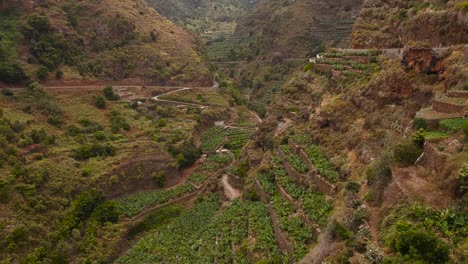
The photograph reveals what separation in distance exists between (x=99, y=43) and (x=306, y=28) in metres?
47.4

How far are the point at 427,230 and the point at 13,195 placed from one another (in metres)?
33.7

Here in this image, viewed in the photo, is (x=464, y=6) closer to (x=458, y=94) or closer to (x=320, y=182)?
(x=458, y=94)

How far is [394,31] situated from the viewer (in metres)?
35.8

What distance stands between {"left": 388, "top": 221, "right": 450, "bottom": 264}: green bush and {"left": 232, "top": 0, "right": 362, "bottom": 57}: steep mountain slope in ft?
227

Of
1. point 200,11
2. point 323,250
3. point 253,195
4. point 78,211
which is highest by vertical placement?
Result: point 323,250

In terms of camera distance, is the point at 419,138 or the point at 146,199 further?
the point at 146,199

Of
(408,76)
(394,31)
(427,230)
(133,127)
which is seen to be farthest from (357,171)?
(133,127)

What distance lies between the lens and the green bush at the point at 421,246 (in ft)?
40.8

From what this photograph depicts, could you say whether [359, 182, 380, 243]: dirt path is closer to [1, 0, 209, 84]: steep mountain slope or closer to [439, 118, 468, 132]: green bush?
[439, 118, 468, 132]: green bush

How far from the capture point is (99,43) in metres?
68.9

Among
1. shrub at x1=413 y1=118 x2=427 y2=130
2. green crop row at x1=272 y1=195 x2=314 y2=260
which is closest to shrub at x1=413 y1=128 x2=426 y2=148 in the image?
shrub at x1=413 y1=118 x2=427 y2=130

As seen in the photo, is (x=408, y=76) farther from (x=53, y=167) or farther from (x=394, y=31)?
(x=53, y=167)

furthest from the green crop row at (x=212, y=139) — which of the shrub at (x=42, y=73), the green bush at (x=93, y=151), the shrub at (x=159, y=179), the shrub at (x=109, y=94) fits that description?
the shrub at (x=42, y=73)

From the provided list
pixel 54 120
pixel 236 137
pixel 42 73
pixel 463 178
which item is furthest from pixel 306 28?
pixel 463 178
